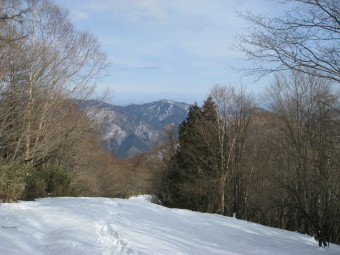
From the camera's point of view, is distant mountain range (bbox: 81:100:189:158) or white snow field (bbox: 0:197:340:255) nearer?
white snow field (bbox: 0:197:340:255)

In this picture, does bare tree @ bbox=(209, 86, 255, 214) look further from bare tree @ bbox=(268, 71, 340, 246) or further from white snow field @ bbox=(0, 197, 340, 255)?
white snow field @ bbox=(0, 197, 340, 255)

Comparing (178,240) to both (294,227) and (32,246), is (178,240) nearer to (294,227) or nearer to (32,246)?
(32,246)

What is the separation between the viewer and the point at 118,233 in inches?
→ 240

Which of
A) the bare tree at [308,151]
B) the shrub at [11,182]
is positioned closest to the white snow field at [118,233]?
the shrub at [11,182]

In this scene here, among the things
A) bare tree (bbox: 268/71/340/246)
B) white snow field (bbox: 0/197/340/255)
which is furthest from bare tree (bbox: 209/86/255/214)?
white snow field (bbox: 0/197/340/255)

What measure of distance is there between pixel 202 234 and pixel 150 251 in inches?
117

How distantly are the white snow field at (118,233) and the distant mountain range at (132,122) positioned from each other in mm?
8352

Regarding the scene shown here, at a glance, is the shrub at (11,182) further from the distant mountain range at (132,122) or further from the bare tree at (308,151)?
the bare tree at (308,151)

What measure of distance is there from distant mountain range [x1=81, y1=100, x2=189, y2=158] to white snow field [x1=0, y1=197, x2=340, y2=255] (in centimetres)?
835

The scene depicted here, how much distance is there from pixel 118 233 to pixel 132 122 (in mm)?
95406

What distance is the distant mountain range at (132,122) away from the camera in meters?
17.1

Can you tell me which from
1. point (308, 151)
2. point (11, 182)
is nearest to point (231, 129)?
point (308, 151)

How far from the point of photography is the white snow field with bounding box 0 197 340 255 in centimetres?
509

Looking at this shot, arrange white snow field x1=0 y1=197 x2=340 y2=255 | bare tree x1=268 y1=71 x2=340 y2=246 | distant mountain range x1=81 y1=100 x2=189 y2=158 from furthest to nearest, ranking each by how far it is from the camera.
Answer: distant mountain range x1=81 y1=100 x2=189 y2=158 < bare tree x1=268 y1=71 x2=340 y2=246 < white snow field x1=0 y1=197 x2=340 y2=255
